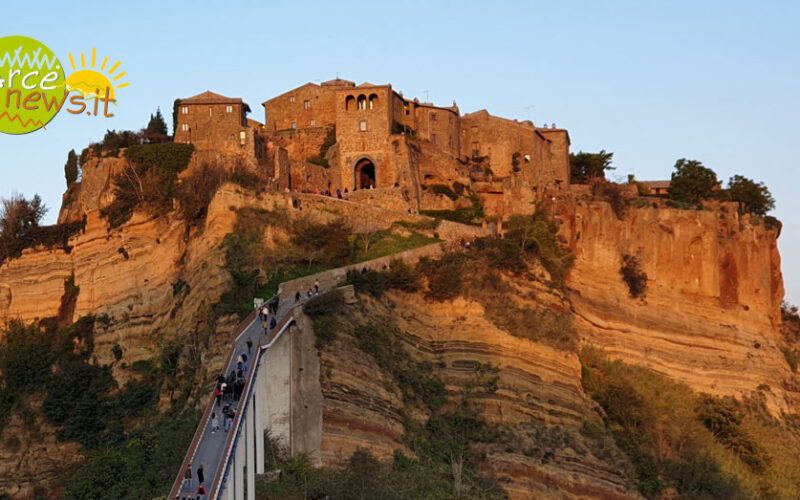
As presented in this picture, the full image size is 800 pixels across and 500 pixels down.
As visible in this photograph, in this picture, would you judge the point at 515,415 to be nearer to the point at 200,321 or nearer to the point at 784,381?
the point at 200,321

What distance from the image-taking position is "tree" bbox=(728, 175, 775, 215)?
68.9m

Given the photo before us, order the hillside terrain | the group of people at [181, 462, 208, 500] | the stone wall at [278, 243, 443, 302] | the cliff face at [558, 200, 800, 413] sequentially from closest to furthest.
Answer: the group of people at [181, 462, 208, 500] → the hillside terrain → the stone wall at [278, 243, 443, 302] → the cliff face at [558, 200, 800, 413]

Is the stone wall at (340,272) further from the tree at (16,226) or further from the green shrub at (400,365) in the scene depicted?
the tree at (16,226)

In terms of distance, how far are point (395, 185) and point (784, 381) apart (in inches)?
819

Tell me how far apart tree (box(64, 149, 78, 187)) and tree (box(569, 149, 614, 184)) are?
26.7 m

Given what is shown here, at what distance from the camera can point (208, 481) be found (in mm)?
32375

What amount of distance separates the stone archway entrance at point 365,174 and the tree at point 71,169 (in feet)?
43.6

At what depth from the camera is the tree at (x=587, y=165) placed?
72.6m

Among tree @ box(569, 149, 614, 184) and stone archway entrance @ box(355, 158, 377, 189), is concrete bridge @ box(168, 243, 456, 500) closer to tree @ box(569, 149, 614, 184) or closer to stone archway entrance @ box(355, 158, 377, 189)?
stone archway entrance @ box(355, 158, 377, 189)

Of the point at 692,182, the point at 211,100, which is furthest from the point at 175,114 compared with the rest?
the point at 692,182

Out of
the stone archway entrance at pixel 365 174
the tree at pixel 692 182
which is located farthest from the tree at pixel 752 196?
the stone archway entrance at pixel 365 174

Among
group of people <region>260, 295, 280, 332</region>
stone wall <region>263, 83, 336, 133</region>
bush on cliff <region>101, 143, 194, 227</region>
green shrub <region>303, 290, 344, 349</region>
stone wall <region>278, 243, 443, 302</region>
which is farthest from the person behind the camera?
stone wall <region>263, 83, 336, 133</region>

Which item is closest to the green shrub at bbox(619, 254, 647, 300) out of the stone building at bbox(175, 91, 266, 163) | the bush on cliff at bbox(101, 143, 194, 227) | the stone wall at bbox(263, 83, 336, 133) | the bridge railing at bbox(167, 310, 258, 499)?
the stone wall at bbox(263, 83, 336, 133)

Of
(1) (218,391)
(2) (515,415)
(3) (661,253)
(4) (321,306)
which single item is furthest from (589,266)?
(1) (218,391)
